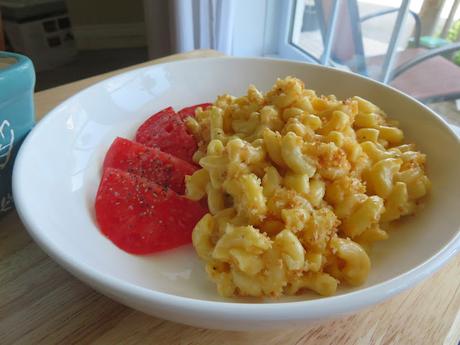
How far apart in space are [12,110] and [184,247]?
352 mm

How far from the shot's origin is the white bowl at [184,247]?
0.46 metres

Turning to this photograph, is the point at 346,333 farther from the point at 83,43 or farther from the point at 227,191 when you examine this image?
the point at 83,43

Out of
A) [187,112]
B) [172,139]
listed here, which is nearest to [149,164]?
[172,139]

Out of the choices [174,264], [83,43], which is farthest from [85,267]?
[83,43]

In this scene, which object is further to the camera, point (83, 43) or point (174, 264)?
point (83, 43)

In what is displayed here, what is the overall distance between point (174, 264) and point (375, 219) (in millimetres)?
311

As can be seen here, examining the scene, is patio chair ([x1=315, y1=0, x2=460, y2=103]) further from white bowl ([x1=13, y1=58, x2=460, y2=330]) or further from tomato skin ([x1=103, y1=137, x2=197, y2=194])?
tomato skin ([x1=103, y1=137, x2=197, y2=194])

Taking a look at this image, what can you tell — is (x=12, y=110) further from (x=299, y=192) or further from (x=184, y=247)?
(x=299, y=192)

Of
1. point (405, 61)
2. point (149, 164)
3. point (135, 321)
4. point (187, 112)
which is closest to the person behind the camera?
point (135, 321)

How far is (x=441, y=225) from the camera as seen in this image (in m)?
0.62

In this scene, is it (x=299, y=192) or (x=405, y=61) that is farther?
(x=405, y=61)

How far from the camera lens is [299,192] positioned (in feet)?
2.08

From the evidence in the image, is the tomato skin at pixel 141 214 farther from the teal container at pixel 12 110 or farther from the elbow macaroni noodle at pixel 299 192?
the teal container at pixel 12 110

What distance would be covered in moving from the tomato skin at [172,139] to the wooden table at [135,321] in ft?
1.03
